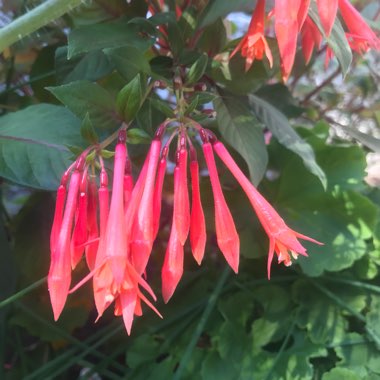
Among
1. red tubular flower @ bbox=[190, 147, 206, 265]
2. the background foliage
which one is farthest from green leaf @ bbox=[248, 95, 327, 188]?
red tubular flower @ bbox=[190, 147, 206, 265]

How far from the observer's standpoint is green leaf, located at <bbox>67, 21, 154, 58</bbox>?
39 cm

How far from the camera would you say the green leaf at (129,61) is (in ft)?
1.22

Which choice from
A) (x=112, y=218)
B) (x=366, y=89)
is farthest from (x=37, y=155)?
(x=366, y=89)

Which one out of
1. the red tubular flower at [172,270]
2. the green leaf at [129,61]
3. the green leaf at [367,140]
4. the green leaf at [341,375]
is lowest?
the green leaf at [341,375]

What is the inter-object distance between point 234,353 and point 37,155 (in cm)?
25

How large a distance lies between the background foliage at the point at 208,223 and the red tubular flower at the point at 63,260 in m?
0.03

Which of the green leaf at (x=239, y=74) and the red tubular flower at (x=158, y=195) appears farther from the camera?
the green leaf at (x=239, y=74)

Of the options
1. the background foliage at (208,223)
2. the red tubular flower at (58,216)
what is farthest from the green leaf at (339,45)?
the red tubular flower at (58,216)

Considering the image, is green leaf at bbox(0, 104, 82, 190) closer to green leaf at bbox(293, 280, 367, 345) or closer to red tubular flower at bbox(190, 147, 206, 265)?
red tubular flower at bbox(190, 147, 206, 265)

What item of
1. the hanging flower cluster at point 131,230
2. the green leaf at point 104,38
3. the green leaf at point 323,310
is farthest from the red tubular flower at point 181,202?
the green leaf at point 323,310

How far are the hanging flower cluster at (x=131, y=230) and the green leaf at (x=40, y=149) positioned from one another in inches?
2.0

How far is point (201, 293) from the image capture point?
1.77 feet

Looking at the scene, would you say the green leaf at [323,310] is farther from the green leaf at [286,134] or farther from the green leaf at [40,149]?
the green leaf at [40,149]

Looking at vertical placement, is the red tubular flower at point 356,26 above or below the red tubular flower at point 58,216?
above
